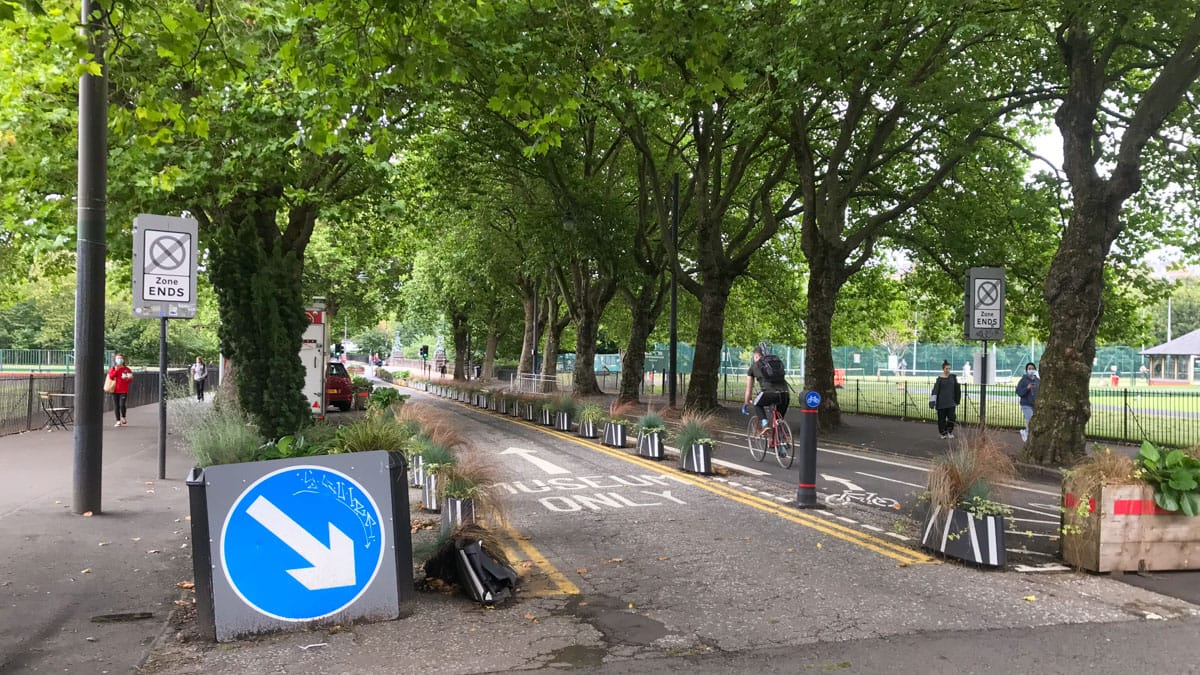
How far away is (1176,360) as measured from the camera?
61188 millimetres

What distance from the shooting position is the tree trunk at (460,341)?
4903cm

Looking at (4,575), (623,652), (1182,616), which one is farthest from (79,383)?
(1182,616)

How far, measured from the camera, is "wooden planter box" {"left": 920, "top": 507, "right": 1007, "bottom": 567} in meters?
6.79

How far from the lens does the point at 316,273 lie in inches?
1497

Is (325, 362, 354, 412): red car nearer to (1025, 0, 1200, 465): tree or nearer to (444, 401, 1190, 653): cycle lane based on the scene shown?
(444, 401, 1190, 653): cycle lane

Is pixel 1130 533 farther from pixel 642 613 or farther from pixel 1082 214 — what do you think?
pixel 1082 214

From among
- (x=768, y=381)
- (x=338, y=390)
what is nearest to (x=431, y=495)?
(x=768, y=381)

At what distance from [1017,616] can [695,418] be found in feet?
25.5

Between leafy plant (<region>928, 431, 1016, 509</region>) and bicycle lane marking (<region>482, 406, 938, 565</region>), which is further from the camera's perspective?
bicycle lane marking (<region>482, 406, 938, 565</region>)

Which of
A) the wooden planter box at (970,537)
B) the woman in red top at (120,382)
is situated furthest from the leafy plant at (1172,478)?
the woman in red top at (120,382)

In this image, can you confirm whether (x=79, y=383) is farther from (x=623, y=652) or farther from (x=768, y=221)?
(x=768, y=221)

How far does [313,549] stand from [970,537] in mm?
5238

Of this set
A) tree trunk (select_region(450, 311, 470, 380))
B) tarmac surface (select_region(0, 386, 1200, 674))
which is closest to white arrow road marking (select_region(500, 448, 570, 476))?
tarmac surface (select_region(0, 386, 1200, 674))

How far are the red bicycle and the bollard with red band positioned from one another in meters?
3.51
